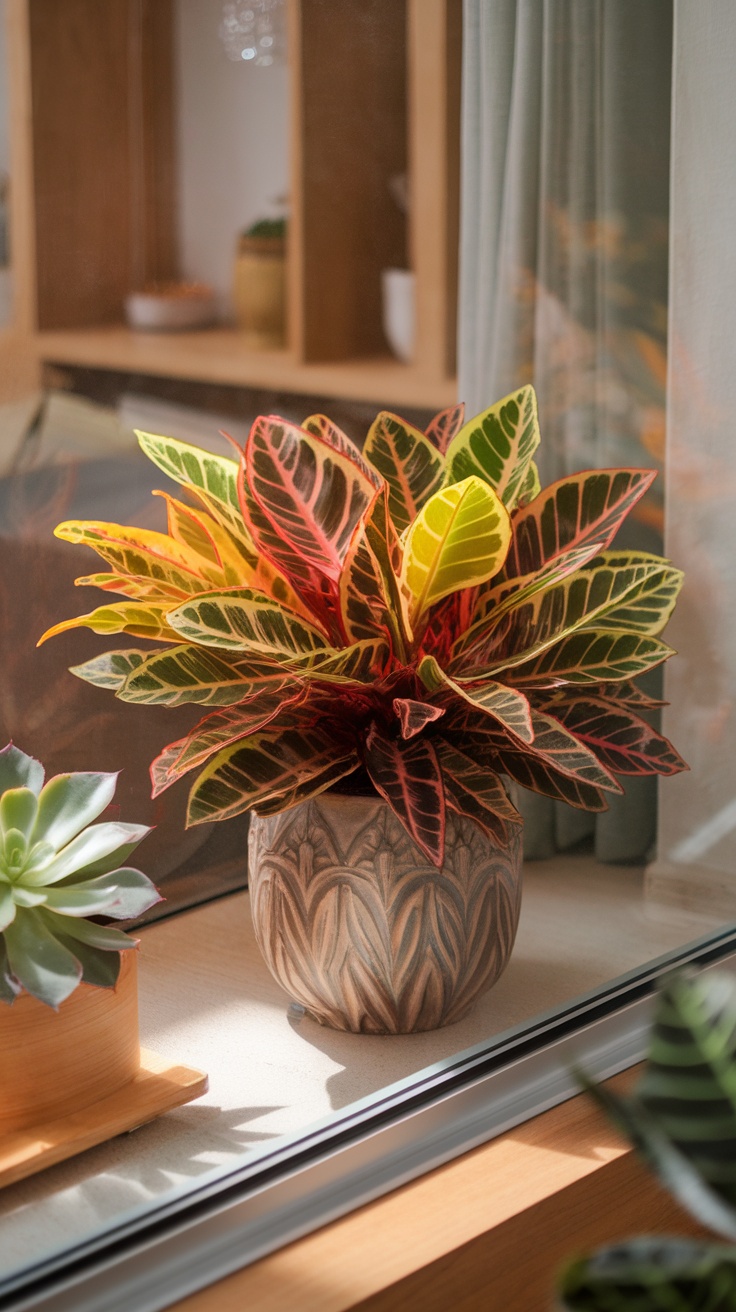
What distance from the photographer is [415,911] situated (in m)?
0.88

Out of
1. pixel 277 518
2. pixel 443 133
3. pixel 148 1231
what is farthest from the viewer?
pixel 443 133

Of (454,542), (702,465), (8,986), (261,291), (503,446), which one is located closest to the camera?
(8,986)

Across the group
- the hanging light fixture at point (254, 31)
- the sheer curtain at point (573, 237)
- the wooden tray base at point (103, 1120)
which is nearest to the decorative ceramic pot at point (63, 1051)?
the wooden tray base at point (103, 1120)

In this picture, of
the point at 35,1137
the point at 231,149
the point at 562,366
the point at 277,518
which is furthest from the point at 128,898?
the point at 562,366

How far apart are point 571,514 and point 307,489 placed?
20 cm

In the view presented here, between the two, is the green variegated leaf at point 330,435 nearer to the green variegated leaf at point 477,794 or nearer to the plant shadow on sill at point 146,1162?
the green variegated leaf at point 477,794

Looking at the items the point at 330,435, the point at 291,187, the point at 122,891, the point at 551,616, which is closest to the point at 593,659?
the point at 551,616

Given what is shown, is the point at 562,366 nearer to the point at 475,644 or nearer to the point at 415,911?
the point at 475,644

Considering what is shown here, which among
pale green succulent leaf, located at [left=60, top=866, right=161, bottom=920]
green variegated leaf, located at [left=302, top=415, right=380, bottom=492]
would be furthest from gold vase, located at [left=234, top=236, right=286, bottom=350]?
pale green succulent leaf, located at [left=60, top=866, right=161, bottom=920]

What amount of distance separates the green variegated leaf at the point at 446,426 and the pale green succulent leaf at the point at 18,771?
0.40 meters

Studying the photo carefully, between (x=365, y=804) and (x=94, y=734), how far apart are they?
260mm

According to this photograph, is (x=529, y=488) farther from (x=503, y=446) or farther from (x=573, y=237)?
(x=573, y=237)

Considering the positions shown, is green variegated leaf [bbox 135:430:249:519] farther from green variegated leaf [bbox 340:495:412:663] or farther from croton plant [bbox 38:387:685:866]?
green variegated leaf [bbox 340:495:412:663]

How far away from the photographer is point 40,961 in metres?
0.74
